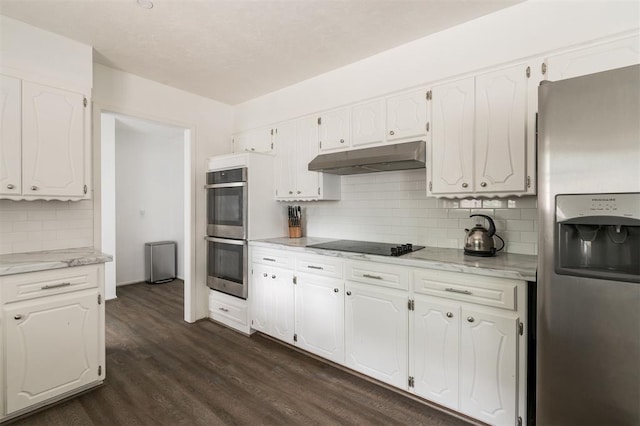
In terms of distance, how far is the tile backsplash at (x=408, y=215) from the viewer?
7.40 ft

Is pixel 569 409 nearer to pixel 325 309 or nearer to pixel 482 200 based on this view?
pixel 482 200

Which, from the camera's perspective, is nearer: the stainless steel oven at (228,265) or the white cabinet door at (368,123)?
the white cabinet door at (368,123)

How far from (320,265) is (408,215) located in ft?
2.94

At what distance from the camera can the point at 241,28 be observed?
232 cm

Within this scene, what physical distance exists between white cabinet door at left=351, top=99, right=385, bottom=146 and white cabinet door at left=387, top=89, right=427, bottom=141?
0.08 meters

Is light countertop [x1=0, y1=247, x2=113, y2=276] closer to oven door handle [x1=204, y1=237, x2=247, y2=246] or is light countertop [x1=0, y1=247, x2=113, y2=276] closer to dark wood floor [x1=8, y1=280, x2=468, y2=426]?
dark wood floor [x1=8, y1=280, x2=468, y2=426]

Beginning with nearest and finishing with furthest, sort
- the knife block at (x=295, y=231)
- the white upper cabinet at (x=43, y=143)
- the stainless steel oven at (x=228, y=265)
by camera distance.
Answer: the white upper cabinet at (x=43, y=143)
the stainless steel oven at (x=228, y=265)
the knife block at (x=295, y=231)

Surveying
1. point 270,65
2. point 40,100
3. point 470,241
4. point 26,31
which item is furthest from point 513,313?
point 26,31

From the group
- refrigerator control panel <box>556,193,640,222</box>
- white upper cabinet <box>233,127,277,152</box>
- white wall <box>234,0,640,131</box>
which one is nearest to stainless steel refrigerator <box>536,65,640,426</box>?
refrigerator control panel <box>556,193,640,222</box>

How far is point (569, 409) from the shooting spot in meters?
1.39

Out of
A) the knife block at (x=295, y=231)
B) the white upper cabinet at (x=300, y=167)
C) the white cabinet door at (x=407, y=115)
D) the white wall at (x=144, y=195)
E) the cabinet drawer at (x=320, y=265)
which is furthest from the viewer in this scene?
the white wall at (x=144, y=195)

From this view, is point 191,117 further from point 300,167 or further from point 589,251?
point 589,251

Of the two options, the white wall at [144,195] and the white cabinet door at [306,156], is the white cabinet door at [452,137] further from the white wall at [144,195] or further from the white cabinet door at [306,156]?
the white wall at [144,195]

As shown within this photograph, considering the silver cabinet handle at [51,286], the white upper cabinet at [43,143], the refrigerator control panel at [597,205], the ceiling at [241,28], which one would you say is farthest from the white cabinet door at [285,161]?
the refrigerator control panel at [597,205]
